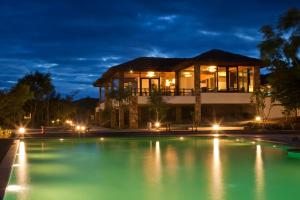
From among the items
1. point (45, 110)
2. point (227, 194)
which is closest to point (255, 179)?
point (227, 194)

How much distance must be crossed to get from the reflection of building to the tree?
2038 centimetres

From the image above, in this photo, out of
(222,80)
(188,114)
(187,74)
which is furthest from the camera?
(187,74)

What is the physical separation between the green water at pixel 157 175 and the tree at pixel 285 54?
2394 mm

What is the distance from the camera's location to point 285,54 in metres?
15.6

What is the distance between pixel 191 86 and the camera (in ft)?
144

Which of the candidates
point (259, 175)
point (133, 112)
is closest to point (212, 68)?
point (133, 112)

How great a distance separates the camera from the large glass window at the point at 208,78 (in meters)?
40.3

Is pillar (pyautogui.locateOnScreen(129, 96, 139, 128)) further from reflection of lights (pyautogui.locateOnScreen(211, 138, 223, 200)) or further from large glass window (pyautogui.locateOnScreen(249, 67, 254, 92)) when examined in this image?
reflection of lights (pyautogui.locateOnScreen(211, 138, 223, 200))

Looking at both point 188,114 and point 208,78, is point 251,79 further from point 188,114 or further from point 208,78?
point 188,114

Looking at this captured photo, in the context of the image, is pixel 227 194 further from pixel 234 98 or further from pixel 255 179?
pixel 234 98

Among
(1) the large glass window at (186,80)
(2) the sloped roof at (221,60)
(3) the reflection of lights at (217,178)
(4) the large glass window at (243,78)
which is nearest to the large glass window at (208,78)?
(1) the large glass window at (186,80)

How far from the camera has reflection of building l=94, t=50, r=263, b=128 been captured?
38625mm

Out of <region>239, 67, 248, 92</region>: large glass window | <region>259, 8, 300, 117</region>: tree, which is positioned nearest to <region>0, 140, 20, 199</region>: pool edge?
<region>259, 8, 300, 117</region>: tree

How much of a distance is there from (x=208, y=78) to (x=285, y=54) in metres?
28.4
